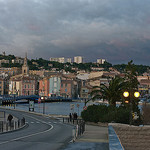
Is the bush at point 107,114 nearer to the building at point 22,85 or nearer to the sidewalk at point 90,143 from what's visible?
the sidewalk at point 90,143

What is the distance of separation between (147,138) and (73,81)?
161m

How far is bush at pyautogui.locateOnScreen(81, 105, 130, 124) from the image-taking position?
3716cm

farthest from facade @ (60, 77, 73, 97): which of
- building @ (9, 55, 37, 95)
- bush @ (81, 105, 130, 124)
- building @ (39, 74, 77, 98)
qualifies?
bush @ (81, 105, 130, 124)

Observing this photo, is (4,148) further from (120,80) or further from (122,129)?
(120,80)

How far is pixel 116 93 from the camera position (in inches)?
1660

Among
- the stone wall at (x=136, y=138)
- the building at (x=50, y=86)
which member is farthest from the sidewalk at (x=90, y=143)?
the building at (x=50, y=86)

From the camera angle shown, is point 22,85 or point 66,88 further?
point 66,88

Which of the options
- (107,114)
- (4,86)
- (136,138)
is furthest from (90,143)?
(4,86)

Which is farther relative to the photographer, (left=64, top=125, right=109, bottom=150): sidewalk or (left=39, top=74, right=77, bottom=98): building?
(left=39, top=74, right=77, bottom=98): building

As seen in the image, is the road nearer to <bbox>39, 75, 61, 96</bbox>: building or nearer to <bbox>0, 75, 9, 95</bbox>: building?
<bbox>39, 75, 61, 96</bbox>: building

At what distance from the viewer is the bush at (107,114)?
37.2 meters

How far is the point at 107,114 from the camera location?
127ft

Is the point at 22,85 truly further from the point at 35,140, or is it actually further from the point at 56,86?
the point at 35,140

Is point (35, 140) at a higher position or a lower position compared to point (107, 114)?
lower
